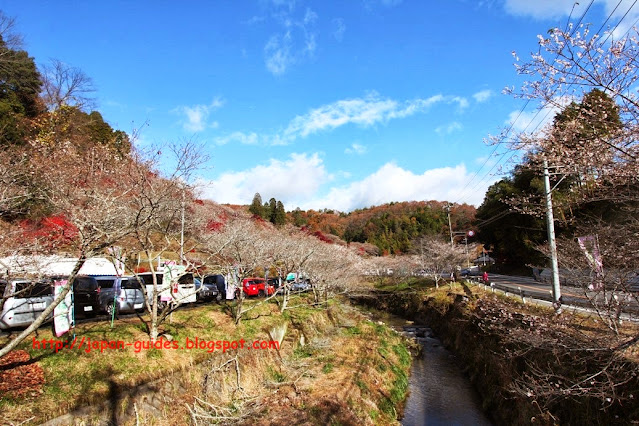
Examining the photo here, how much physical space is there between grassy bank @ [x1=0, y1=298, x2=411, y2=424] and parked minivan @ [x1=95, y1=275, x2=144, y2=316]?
6.02 ft

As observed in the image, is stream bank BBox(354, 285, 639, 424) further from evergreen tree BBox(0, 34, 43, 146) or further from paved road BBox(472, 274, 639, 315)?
evergreen tree BBox(0, 34, 43, 146)

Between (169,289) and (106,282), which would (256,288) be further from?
(169,289)

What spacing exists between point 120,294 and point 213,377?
21.6 feet

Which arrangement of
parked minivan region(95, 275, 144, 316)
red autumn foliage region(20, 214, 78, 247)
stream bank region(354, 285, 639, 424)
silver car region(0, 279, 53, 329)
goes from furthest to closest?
red autumn foliage region(20, 214, 78, 247) < parked minivan region(95, 275, 144, 316) < silver car region(0, 279, 53, 329) < stream bank region(354, 285, 639, 424)

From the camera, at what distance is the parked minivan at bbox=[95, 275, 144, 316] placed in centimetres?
1440

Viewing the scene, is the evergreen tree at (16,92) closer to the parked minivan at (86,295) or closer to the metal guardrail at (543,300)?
the parked minivan at (86,295)

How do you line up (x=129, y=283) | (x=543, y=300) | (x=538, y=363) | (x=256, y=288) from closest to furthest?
(x=538, y=363), (x=129, y=283), (x=543, y=300), (x=256, y=288)

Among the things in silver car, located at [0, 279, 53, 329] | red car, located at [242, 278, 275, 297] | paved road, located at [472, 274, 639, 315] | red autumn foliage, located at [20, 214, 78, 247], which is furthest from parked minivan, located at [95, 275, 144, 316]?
paved road, located at [472, 274, 639, 315]

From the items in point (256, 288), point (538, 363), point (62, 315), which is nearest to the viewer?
point (62, 315)

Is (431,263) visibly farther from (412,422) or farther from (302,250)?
(412,422)

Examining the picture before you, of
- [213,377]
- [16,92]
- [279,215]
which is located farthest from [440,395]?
[279,215]

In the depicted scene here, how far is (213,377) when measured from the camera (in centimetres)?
1096

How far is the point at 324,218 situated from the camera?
94625mm

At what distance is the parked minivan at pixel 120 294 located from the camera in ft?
47.3
